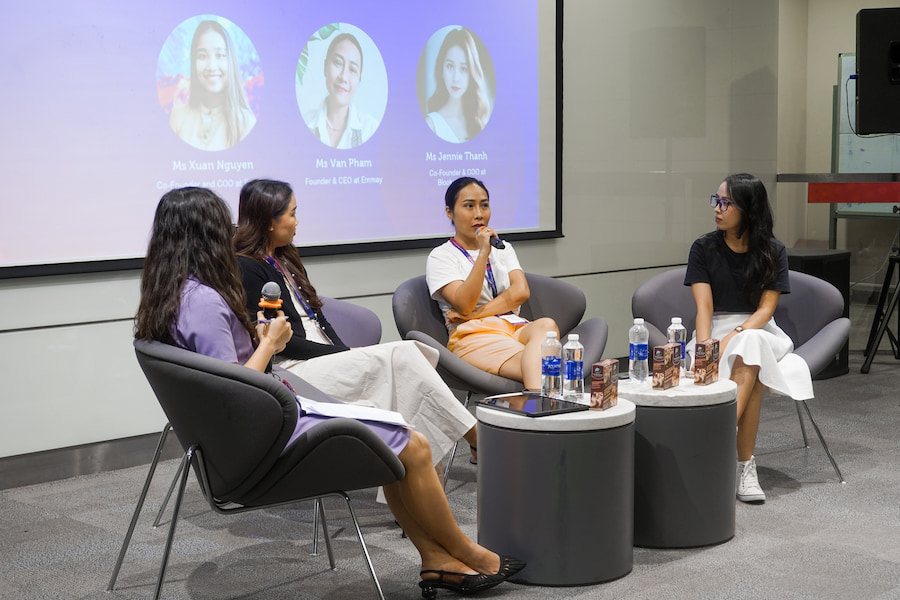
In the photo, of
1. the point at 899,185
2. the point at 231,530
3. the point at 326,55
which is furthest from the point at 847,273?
the point at 231,530

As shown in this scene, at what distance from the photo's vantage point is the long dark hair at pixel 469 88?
5.80 metres

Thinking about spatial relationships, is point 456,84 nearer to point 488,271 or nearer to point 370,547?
point 488,271

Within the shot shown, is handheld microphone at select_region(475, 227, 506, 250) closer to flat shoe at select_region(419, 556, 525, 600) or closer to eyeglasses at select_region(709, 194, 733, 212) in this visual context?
eyeglasses at select_region(709, 194, 733, 212)

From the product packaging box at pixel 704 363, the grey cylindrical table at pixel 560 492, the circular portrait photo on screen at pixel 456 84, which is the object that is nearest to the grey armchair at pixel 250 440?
the grey cylindrical table at pixel 560 492

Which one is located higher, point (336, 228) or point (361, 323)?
point (336, 228)

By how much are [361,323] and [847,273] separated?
3.84 meters

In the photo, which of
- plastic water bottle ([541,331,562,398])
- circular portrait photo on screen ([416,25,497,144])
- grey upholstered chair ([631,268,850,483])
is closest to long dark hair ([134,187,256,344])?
plastic water bottle ([541,331,562,398])

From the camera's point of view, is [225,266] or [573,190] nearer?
[225,266]

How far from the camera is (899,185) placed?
7.42 metres

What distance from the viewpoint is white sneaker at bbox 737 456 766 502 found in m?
4.09

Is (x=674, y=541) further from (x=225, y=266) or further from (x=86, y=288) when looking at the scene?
(x=86, y=288)

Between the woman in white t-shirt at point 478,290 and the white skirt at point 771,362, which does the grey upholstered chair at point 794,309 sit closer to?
the white skirt at point 771,362

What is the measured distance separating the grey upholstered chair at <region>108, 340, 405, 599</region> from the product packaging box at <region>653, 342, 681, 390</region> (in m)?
1.12

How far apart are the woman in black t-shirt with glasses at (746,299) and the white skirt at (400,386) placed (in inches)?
51.6
